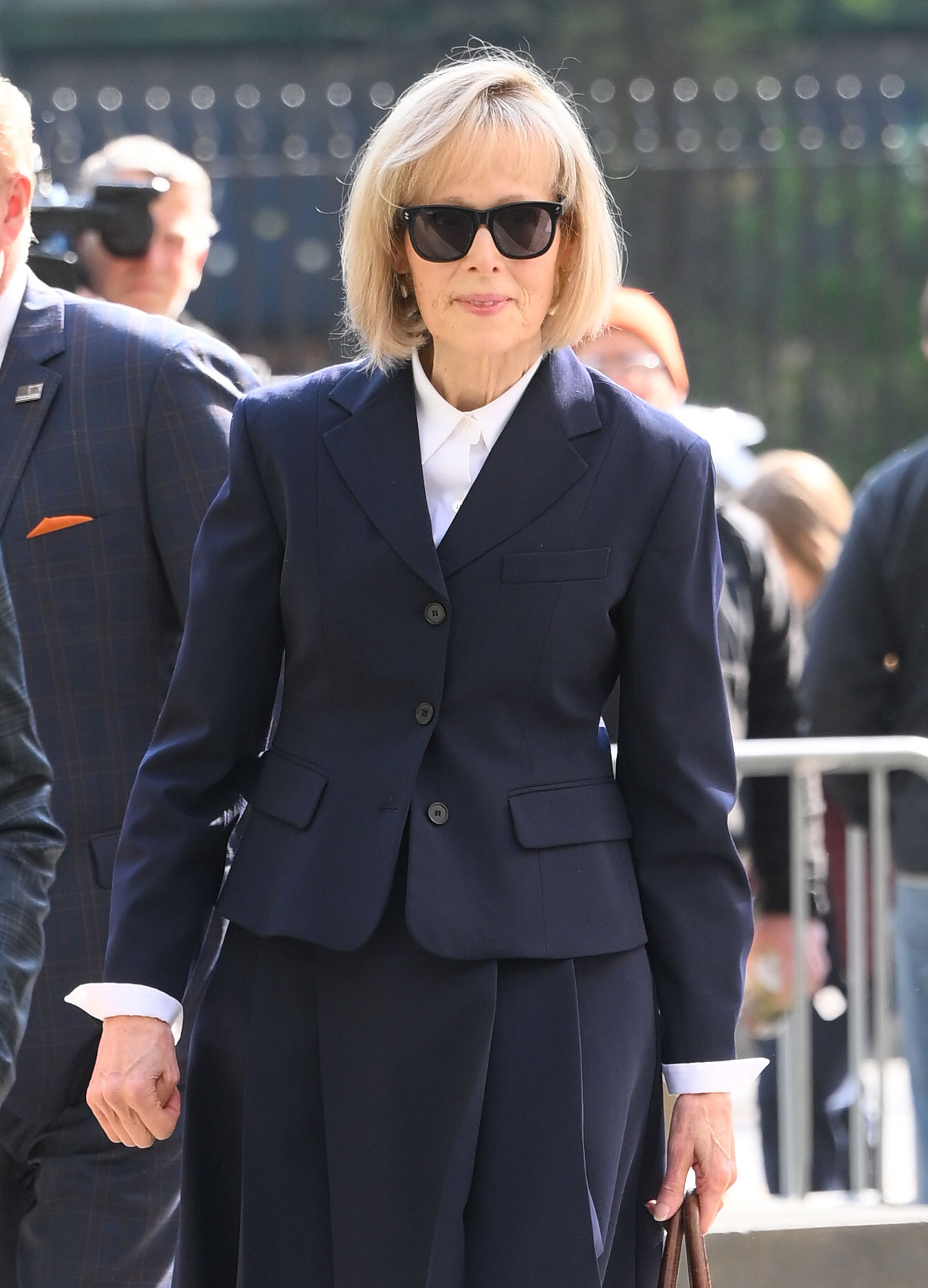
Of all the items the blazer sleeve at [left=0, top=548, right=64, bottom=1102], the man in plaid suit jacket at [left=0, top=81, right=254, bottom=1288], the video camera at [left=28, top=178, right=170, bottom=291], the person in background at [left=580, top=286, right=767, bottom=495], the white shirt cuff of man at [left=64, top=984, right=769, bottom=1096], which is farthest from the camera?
the person in background at [left=580, top=286, right=767, bottom=495]

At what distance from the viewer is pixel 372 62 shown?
1464 cm

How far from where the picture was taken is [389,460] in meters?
2.23

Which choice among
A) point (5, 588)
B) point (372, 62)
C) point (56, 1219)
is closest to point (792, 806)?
point (56, 1219)

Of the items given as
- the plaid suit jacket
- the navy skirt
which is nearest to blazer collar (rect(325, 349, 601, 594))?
the navy skirt

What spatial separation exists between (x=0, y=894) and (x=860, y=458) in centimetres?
771

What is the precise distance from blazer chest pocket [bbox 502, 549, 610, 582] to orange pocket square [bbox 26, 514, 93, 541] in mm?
786

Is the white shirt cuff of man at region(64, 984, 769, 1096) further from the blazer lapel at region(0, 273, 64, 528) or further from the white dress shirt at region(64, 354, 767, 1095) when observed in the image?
the blazer lapel at region(0, 273, 64, 528)

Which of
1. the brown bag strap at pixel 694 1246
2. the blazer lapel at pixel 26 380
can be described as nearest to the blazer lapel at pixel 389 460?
the blazer lapel at pixel 26 380

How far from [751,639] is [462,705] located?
7.45ft

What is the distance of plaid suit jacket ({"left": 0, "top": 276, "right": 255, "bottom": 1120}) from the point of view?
2682mm

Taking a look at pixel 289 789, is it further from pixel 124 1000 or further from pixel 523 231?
pixel 523 231

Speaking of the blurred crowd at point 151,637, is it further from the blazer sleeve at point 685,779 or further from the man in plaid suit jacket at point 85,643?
the blazer sleeve at point 685,779

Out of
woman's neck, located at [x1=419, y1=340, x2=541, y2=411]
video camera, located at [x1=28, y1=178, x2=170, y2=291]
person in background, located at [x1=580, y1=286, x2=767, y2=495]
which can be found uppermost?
video camera, located at [x1=28, y1=178, x2=170, y2=291]

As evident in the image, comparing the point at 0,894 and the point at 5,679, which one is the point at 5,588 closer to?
the point at 5,679
